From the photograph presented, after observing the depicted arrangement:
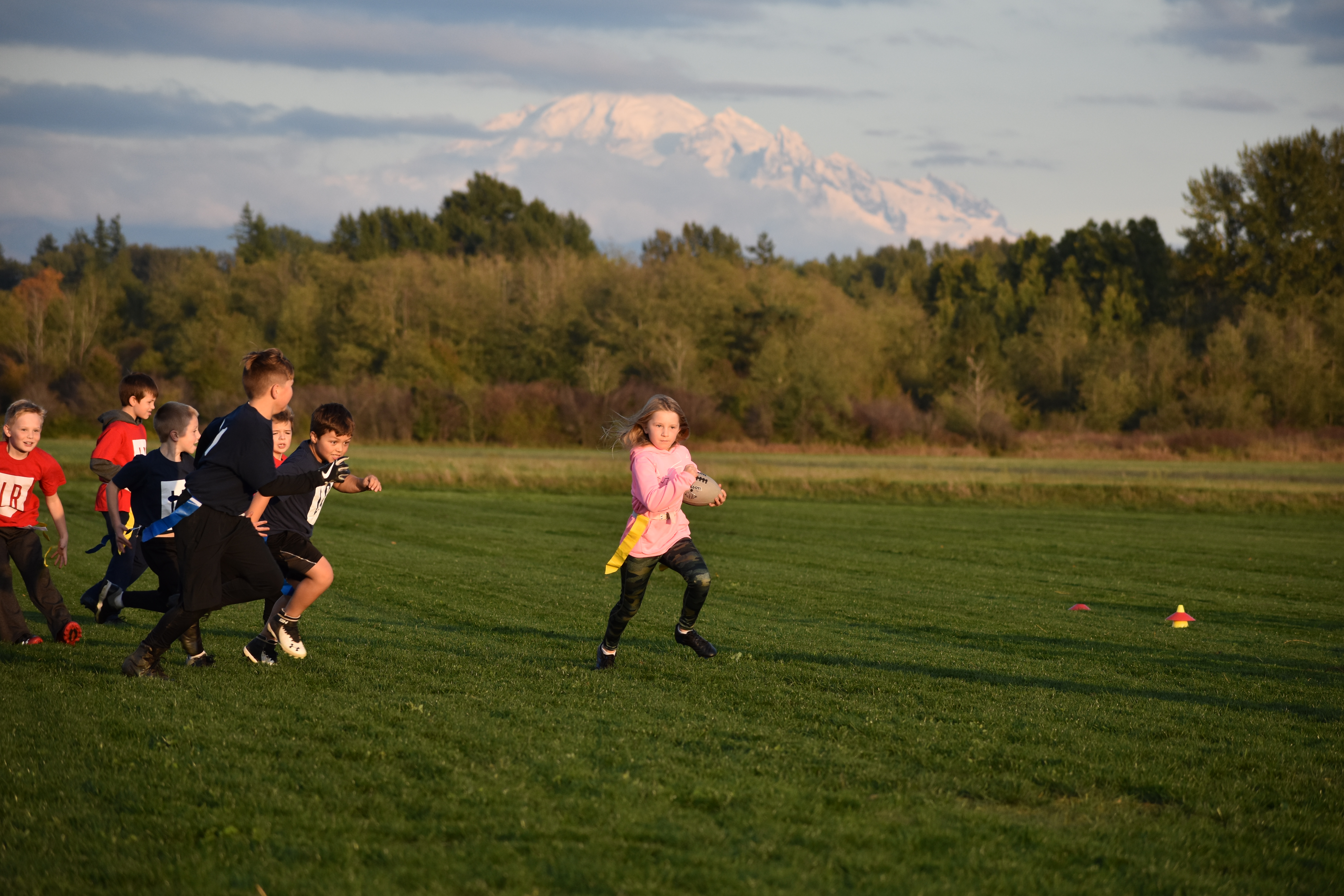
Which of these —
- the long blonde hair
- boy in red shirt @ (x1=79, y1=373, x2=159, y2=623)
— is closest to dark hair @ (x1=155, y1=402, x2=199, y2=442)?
boy in red shirt @ (x1=79, y1=373, x2=159, y2=623)

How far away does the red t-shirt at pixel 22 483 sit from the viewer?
8281 mm

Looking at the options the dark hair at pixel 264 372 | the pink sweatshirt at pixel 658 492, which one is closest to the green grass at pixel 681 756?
the pink sweatshirt at pixel 658 492

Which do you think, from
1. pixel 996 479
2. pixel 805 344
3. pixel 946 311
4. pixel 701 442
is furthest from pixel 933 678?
pixel 946 311

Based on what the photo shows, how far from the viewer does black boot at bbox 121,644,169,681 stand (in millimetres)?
7148

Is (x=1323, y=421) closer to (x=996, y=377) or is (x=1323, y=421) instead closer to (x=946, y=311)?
(x=996, y=377)

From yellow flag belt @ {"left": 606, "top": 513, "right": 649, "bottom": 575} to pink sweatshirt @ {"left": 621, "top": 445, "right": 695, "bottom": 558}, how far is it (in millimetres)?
26

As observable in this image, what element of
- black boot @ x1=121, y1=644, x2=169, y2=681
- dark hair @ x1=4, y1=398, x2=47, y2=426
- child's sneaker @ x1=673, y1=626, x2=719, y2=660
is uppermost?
dark hair @ x1=4, y1=398, x2=47, y2=426

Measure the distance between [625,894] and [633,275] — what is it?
75188 millimetres

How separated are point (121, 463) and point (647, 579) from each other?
5.49 meters

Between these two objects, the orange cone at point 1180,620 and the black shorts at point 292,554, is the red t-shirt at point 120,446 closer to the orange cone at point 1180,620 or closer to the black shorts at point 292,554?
the black shorts at point 292,554

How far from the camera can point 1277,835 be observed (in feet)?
15.9

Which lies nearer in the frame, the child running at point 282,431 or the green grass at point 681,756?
the green grass at point 681,756

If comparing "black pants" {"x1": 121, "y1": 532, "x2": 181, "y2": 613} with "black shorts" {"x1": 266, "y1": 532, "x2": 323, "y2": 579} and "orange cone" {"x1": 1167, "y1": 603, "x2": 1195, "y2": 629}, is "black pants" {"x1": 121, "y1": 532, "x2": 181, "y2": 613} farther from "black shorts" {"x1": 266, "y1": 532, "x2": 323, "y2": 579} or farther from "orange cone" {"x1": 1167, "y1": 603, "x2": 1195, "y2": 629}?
"orange cone" {"x1": 1167, "y1": 603, "x2": 1195, "y2": 629}

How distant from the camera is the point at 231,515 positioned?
22.9 feet
